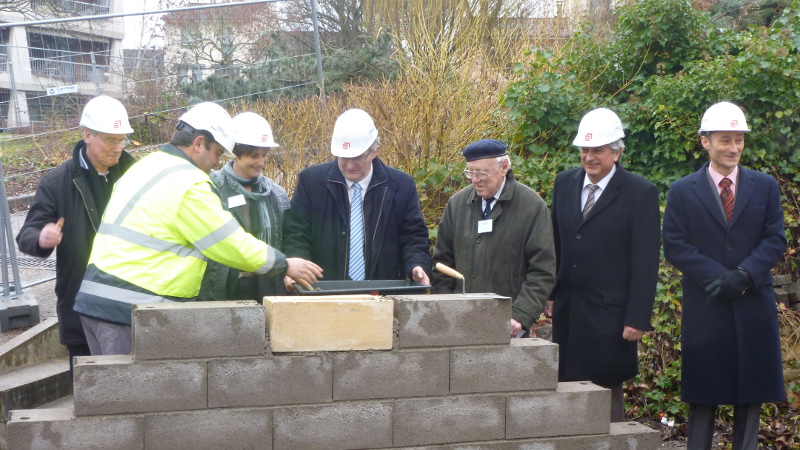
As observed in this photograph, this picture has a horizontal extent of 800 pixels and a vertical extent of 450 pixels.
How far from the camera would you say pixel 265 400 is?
3.90 m

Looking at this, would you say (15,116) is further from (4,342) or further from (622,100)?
(622,100)

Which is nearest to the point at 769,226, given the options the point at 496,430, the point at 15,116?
the point at 496,430

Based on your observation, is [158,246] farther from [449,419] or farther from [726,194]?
[726,194]

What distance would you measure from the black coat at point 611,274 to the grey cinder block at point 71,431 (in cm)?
257

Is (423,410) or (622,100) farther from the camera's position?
(622,100)

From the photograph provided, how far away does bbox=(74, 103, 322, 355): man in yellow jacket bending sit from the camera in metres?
4.05

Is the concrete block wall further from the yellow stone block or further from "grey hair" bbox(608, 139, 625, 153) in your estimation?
"grey hair" bbox(608, 139, 625, 153)

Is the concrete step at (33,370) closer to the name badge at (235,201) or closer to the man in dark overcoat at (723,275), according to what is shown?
the name badge at (235,201)

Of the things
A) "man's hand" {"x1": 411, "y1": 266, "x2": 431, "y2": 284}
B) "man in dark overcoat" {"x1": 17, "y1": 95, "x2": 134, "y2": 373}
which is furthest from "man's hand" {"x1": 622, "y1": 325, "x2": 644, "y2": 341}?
"man in dark overcoat" {"x1": 17, "y1": 95, "x2": 134, "y2": 373}

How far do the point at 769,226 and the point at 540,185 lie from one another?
3704 millimetres

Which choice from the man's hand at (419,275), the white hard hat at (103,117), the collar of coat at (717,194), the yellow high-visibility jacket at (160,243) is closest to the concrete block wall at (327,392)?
the yellow high-visibility jacket at (160,243)

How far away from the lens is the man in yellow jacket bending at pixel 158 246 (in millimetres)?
4047

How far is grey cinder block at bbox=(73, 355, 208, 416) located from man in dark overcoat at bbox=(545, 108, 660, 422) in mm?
2319

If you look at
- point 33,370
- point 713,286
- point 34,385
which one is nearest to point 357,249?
point 713,286
